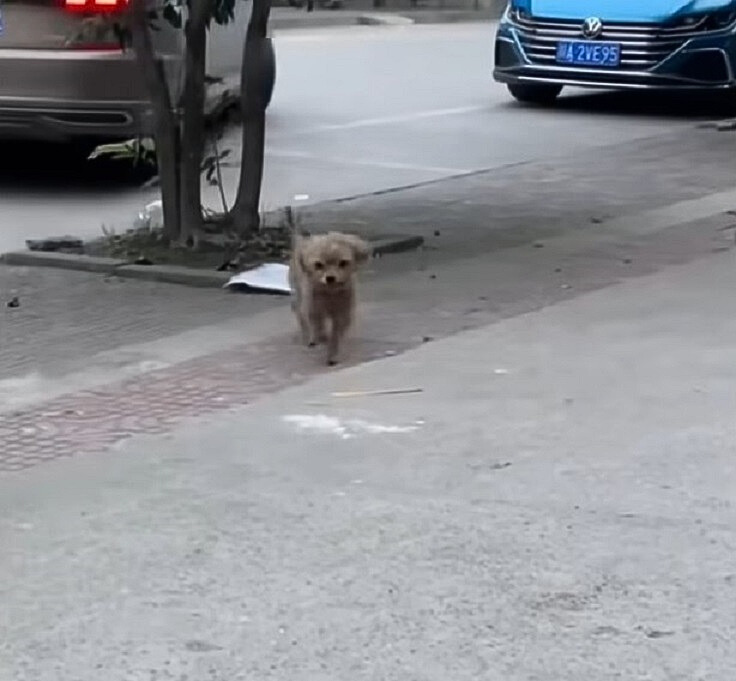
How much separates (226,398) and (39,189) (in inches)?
223

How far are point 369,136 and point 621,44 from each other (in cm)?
285

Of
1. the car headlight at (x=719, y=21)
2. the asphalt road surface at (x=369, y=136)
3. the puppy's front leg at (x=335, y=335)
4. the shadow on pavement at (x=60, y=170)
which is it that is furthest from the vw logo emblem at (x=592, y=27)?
the puppy's front leg at (x=335, y=335)

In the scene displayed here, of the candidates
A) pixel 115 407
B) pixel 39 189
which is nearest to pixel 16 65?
pixel 39 189

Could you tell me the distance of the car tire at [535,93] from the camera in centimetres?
1727

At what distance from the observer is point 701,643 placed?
14.6 ft

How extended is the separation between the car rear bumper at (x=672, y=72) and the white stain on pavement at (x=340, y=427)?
10.3 metres

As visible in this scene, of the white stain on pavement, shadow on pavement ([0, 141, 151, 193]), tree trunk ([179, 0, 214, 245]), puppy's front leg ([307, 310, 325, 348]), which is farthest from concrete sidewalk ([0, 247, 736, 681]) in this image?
shadow on pavement ([0, 141, 151, 193])

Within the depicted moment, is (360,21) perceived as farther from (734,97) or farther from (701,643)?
(701,643)

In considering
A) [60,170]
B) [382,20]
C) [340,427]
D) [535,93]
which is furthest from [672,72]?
[382,20]

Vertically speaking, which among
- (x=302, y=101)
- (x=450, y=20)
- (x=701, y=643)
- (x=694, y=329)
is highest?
(x=701, y=643)

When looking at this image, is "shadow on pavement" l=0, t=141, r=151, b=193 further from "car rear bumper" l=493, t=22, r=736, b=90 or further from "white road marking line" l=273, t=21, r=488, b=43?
"white road marking line" l=273, t=21, r=488, b=43

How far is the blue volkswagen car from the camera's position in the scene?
52.7 ft

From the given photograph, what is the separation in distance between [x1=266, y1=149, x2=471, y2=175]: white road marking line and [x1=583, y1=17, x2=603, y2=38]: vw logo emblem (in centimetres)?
382

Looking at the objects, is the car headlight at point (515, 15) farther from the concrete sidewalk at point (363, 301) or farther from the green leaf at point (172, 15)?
the green leaf at point (172, 15)
